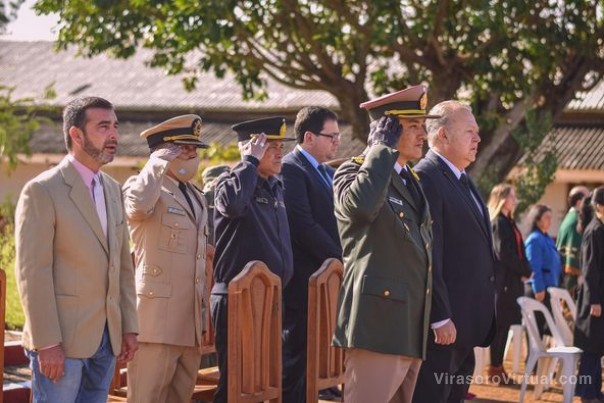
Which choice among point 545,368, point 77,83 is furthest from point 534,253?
point 77,83

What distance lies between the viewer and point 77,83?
3553 centimetres

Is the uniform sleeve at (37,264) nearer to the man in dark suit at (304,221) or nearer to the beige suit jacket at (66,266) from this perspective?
the beige suit jacket at (66,266)

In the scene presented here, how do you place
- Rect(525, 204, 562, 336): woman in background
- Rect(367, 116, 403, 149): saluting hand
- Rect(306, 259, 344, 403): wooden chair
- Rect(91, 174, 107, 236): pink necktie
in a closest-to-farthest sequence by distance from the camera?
Rect(91, 174, 107, 236): pink necktie, Rect(367, 116, 403, 149): saluting hand, Rect(306, 259, 344, 403): wooden chair, Rect(525, 204, 562, 336): woman in background

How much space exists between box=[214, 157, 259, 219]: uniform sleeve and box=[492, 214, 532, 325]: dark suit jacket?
4962 mm

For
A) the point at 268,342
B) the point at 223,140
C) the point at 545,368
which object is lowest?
the point at 545,368

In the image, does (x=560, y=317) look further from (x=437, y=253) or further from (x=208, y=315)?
(x=437, y=253)

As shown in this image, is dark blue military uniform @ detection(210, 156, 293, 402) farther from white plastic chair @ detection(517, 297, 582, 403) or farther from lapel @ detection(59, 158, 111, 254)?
white plastic chair @ detection(517, 297, 582, 403)

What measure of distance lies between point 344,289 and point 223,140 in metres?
23.7

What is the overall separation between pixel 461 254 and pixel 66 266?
7.21ft

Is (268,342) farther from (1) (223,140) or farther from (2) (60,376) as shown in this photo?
(1) (223,140)

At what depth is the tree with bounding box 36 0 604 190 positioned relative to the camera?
14.4m

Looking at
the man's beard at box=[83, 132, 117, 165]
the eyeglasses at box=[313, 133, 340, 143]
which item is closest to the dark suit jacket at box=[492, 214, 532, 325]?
the eyeglasses at box=[313, 133, 340, 143]

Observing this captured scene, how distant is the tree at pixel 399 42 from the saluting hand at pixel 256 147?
22.0ft

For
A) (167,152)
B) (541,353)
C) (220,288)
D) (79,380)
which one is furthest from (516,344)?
(79,380)
